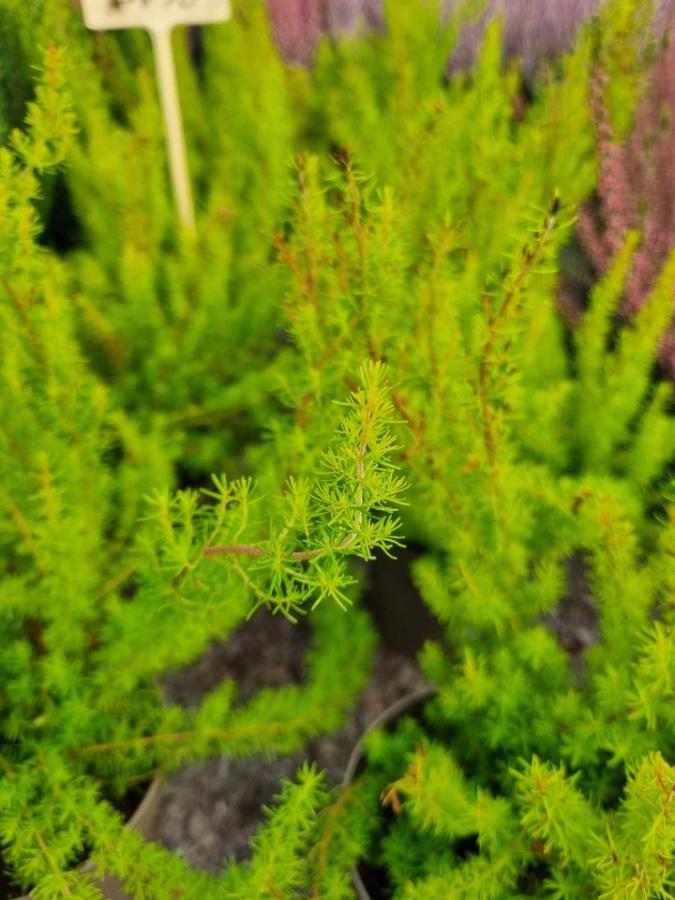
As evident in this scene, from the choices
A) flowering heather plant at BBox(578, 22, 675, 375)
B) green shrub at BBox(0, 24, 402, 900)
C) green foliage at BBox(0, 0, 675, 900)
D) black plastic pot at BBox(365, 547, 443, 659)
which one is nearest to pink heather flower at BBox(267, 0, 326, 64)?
green foliage at BBox(0, 0, 675, 900)

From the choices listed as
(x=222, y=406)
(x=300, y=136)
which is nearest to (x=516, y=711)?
(x=222, y=406)

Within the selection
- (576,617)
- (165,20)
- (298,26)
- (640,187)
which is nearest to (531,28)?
(298,26)

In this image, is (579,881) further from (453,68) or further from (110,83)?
(453,68)

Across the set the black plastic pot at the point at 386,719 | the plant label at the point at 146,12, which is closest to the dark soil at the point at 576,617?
the black plastic pot at the point at 386,719

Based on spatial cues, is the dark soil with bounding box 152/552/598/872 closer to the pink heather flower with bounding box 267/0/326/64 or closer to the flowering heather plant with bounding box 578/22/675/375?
the flowering heather plant with bounding box 578/22/675/375

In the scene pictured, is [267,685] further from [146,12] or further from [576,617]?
[146,12]

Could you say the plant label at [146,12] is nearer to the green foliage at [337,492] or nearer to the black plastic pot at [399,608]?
the green foliage at [337,492]
